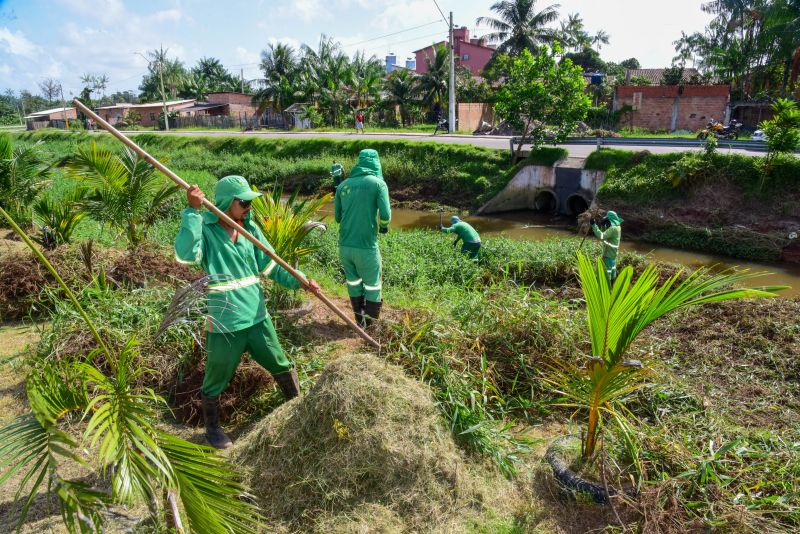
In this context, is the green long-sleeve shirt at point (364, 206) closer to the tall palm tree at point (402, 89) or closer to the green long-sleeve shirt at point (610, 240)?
the green long-sleeve shirt at point (610, 240)

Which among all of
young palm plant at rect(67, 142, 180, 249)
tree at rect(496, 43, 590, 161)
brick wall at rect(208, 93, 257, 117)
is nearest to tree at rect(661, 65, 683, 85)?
tree at rect(496, 43, 590, 161)

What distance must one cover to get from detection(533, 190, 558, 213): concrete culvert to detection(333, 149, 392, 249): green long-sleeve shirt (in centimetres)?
1265

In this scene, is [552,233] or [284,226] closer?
[284,226]

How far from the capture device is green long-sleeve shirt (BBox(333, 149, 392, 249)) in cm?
521

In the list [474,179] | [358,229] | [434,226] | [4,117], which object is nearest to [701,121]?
[474,179]

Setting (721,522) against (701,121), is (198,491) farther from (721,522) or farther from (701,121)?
(701,121)

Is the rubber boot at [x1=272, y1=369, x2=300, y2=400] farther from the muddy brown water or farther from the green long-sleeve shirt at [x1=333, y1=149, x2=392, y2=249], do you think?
the muddy brown water

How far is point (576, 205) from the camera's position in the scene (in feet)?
53.3

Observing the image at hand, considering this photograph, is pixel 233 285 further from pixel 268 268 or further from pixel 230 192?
pixel 230 192

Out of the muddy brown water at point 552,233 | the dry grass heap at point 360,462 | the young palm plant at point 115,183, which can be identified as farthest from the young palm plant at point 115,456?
the muddy brown water at point 552,233

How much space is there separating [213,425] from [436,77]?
29488 mm

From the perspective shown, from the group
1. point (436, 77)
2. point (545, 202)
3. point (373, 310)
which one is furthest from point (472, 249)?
point (436, 77)

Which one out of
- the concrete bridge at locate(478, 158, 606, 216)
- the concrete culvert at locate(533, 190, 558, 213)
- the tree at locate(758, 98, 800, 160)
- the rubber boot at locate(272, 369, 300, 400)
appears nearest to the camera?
the rubber boot at locate(272, 369, 300, 400)

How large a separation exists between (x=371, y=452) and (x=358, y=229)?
2.70m
